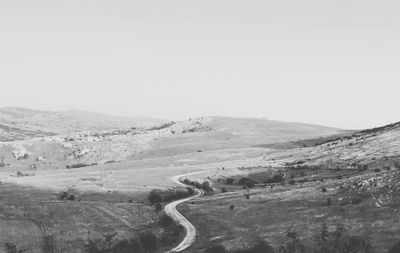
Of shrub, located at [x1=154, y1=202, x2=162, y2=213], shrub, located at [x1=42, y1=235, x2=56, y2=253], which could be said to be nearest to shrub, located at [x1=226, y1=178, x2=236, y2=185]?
shrub, located at [x1=154, y1=202, x2=162, y2=213]

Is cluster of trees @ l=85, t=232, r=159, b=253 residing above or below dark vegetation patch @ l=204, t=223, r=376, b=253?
below

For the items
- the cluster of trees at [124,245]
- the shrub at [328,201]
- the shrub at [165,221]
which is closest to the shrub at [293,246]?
the shrub at [328,201]

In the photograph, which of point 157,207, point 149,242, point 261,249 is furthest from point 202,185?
point 261,249

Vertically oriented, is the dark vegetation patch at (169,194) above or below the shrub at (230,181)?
below

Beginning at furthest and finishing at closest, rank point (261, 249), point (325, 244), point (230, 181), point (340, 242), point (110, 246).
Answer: point (230, 181)
point (110, 246)
point (261, 249)
point (325, 244)
point (340, 242)

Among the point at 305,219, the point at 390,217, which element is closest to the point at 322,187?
the point at 305,219

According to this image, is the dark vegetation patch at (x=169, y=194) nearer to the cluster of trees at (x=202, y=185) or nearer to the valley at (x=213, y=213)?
the valley at (x=213, y=213)

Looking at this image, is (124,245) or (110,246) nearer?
(110,246)

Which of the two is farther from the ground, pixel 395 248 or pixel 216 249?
pixel 395 248

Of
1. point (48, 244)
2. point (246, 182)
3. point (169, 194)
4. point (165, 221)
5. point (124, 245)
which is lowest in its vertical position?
point (124, 245)

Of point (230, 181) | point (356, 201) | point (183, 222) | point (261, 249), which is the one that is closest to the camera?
point (261, 249)

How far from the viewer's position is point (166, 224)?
3216 inches

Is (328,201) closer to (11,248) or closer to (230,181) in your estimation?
(11,248)

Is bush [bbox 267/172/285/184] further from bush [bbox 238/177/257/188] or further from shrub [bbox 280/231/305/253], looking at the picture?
shrub [bbox 280/231/305/253]
